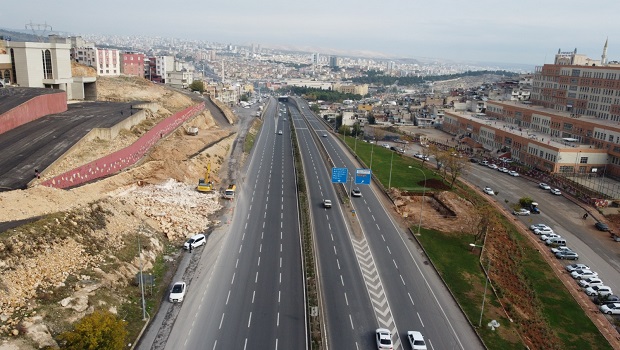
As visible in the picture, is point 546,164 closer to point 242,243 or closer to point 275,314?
point 242,243

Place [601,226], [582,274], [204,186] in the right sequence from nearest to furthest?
[582,274] < [204,186] < [601,226]

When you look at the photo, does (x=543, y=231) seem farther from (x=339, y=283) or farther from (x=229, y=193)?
(x=229, y=193)

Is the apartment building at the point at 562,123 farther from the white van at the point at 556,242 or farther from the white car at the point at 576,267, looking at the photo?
the white car at the point at 576,267

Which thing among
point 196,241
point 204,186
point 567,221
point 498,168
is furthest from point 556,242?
point 204,186

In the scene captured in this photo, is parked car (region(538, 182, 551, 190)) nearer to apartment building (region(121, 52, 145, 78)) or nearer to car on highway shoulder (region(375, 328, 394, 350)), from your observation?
car on highway shoulder (region(375, 328, 394, 350))

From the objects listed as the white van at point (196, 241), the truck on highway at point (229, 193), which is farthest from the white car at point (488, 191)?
the white van at point (196, 241)

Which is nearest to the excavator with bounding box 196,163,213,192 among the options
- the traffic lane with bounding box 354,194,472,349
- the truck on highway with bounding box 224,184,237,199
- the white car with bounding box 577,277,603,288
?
the truck on highway with bounding box 224,184,237,199

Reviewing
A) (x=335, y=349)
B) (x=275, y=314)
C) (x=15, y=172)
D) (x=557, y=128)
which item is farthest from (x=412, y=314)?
(x=557, y=128)
